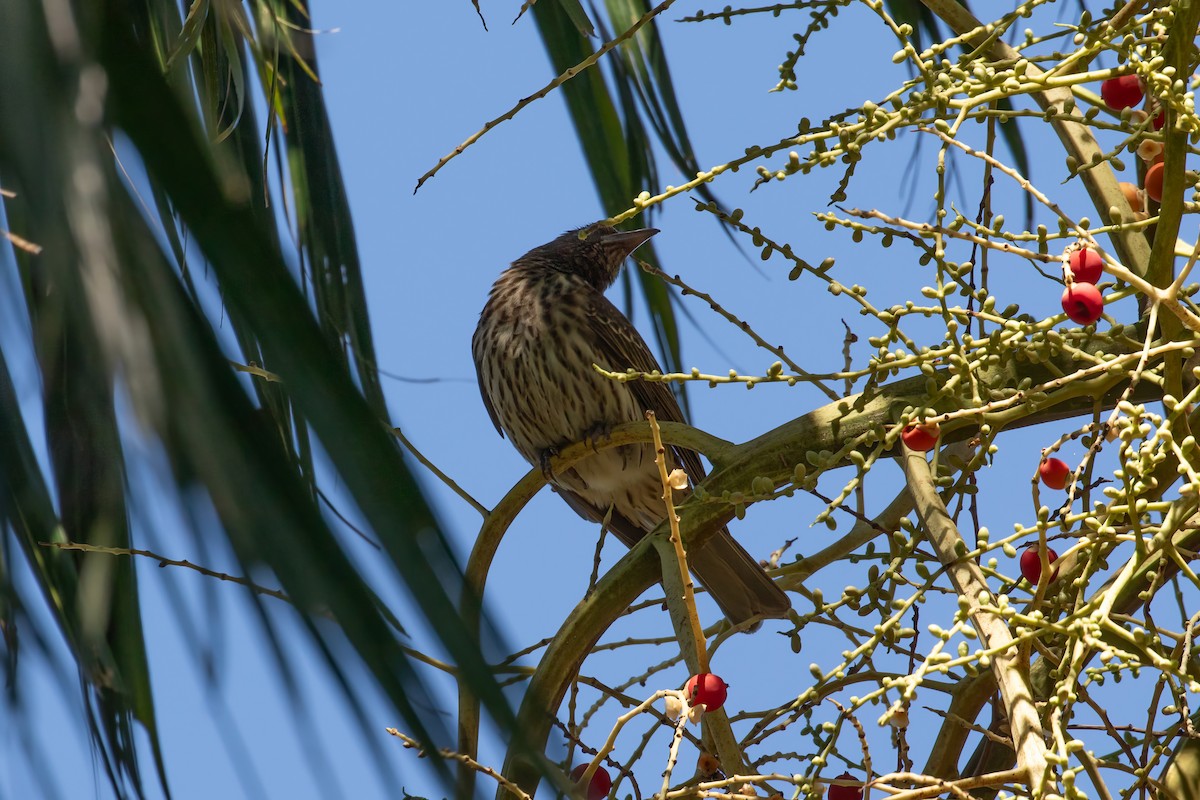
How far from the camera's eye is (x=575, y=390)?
4156 millimetres

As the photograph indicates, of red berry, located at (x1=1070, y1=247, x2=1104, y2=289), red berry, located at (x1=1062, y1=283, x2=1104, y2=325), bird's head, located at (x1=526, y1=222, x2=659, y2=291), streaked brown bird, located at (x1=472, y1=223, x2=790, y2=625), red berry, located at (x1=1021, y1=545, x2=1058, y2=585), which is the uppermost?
bird's head, located at (x1=526, y1=222, x2=659, y2=291)

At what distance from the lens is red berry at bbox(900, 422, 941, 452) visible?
175 cm

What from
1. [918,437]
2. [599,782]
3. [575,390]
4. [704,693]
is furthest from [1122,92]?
[575,390]

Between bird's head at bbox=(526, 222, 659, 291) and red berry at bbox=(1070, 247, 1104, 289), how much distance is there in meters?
3.41

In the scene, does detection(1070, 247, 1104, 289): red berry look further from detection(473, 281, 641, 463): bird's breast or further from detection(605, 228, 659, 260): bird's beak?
detection(605, 228, 659, 260): bird's beak

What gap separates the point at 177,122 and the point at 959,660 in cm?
97

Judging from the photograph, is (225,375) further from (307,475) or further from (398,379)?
(398,379)

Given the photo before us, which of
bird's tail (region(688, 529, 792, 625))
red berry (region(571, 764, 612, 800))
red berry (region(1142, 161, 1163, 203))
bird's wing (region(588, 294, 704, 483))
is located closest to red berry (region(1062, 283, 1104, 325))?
red berry (region(1142, 161, 1163, 203))

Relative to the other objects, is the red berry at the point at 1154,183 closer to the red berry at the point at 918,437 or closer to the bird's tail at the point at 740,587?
the red berry at the point at 918,437

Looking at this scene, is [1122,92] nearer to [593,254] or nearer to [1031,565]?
[1031,565]

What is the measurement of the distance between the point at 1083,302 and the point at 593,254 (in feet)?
11.9

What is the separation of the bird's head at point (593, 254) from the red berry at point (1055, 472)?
3.08 metres

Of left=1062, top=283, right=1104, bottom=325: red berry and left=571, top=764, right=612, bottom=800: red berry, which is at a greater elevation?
left=1062, top=283, right=1104, bottom=325: red berry

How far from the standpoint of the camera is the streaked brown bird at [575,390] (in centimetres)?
417
